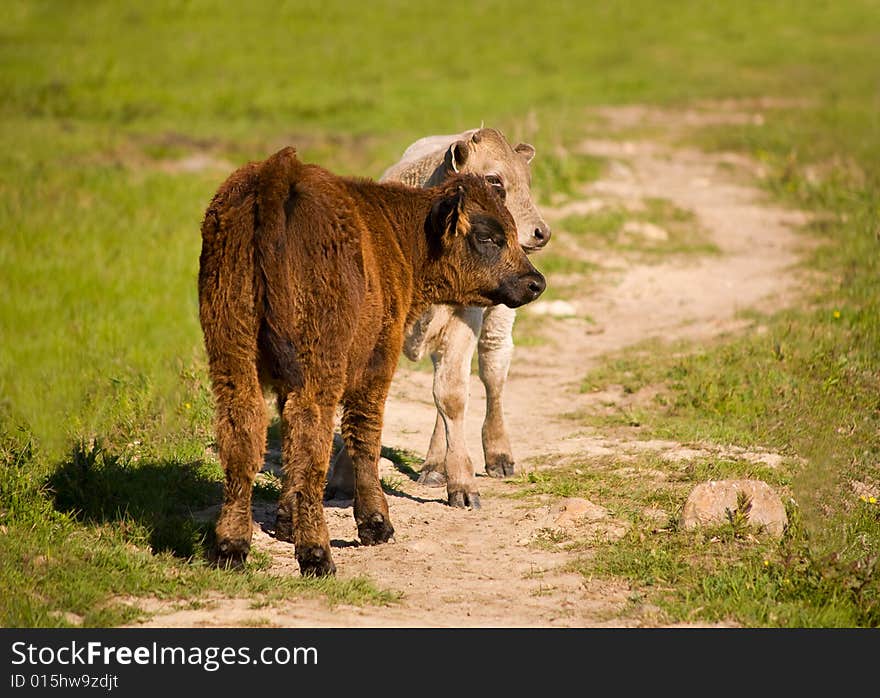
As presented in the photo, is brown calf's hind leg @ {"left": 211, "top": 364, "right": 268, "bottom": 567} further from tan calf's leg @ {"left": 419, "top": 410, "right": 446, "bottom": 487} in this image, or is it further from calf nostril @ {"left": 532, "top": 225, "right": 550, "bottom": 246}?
calf nostril @ {"left": 532, "top": 225, "right": 550, "bottom": 246}

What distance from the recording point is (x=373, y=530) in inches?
290

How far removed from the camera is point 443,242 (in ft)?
24.3

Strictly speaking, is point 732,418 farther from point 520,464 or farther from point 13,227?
point 13,227

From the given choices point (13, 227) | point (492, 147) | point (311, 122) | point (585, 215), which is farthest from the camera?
point (311, 122)

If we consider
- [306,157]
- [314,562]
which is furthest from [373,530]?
[306,157]

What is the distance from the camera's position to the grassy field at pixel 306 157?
6.76 meters

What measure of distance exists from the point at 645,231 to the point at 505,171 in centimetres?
860

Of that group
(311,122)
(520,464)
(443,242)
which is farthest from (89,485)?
(311,122)

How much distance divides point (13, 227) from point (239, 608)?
9942mm

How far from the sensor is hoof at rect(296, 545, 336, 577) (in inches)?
257

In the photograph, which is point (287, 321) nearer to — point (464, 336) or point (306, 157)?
point (464, 336)

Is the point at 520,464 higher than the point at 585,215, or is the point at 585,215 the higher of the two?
the point at 585,215

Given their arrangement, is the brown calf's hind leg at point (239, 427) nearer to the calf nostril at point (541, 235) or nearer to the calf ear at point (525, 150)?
the calf nostril at point (541, 235)

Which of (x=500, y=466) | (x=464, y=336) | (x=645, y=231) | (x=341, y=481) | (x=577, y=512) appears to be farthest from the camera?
(x=645, y=231)
